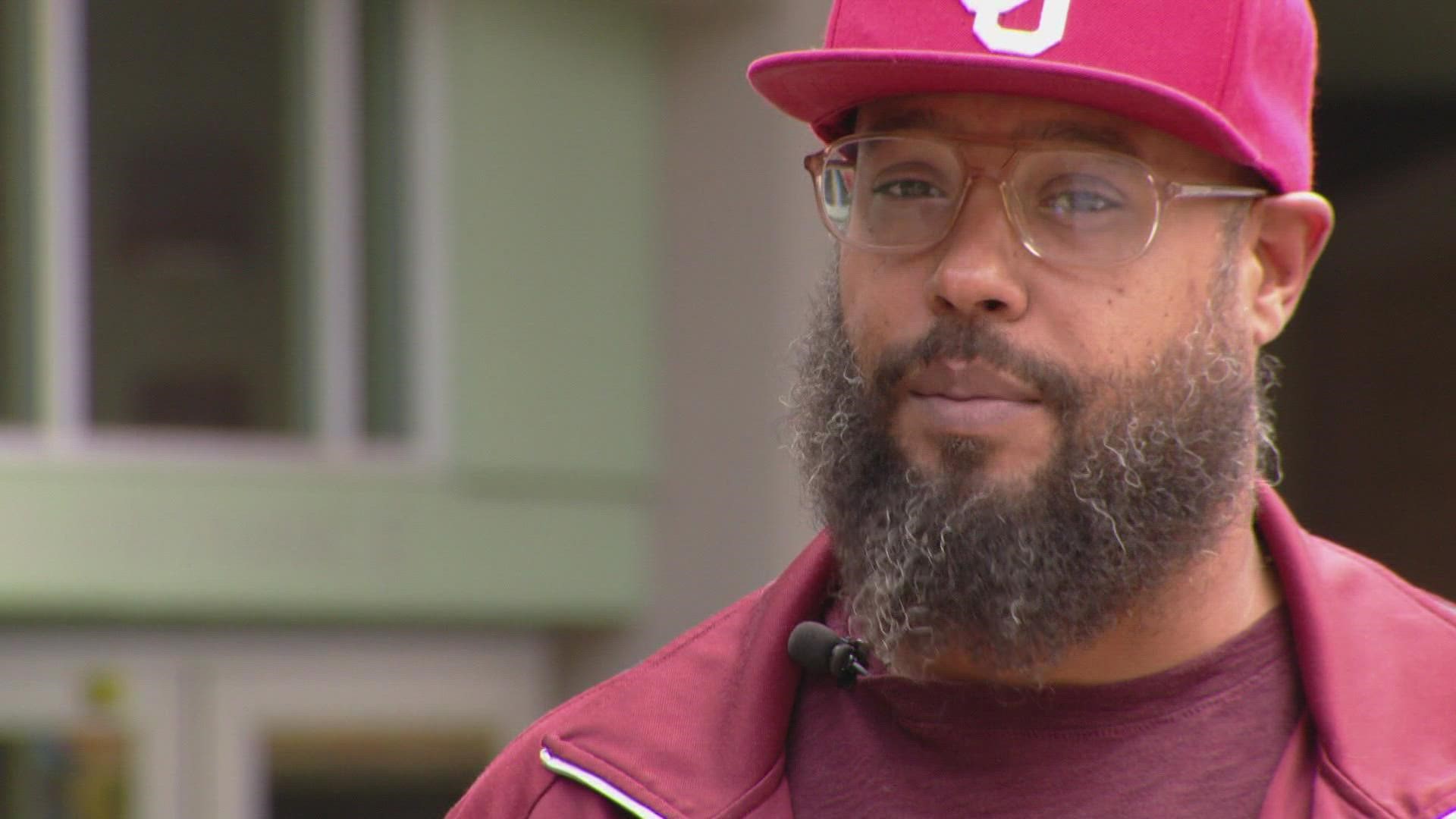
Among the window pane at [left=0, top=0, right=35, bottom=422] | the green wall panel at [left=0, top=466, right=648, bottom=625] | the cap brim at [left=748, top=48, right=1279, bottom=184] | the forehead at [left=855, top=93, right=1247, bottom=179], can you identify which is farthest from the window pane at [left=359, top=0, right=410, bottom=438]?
the forehead at [left=855, top=93, right=1247, bottom=179]

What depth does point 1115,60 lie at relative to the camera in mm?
2307

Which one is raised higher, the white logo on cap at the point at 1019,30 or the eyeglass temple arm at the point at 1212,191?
the white logo on cap at the point at 1019,30

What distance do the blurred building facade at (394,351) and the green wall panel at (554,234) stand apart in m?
0.01

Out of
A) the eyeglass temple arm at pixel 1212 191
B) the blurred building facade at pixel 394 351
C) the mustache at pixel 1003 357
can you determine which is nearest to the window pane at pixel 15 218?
the blurred building facade at pixel 394 351

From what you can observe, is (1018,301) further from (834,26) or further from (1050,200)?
(834,26)

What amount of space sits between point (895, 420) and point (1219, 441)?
37 cm

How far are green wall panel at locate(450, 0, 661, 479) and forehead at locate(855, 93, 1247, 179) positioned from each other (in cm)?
570

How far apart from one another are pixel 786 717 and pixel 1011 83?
2.49 feet

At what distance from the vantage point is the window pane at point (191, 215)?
7.46m

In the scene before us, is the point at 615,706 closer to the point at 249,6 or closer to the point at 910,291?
the point at 910,291

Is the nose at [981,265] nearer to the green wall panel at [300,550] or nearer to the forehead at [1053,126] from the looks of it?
the forehead at [1053,126]

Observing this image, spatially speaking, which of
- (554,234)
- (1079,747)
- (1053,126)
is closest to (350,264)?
(554,234)

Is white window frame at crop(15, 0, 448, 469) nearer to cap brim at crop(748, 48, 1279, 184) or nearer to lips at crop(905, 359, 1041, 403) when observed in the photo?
cap brim at crop(748, 48, 1279, 184)

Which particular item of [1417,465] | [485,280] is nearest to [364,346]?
[485,280]
